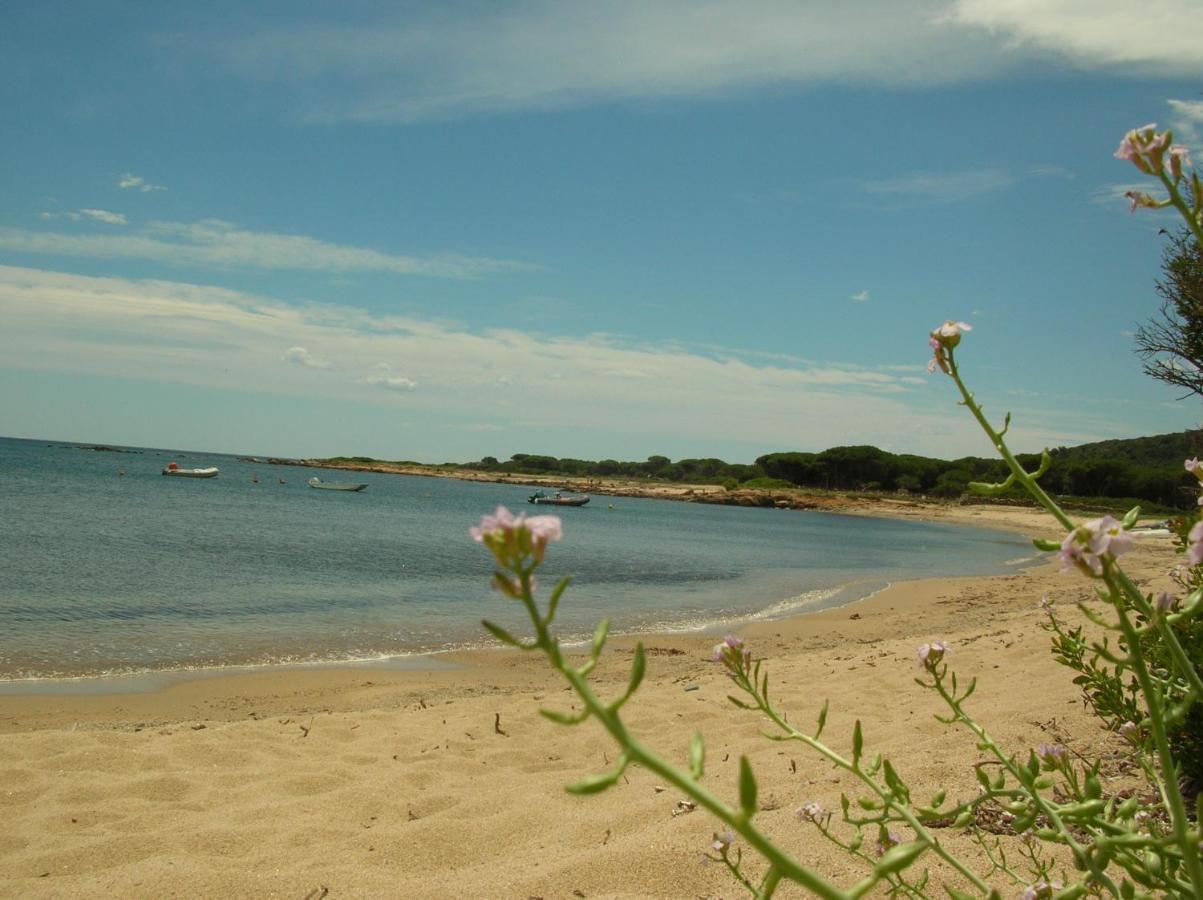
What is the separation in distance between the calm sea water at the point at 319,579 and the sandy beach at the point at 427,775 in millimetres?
2154

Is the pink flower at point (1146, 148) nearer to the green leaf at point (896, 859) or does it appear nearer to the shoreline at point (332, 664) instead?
the green leaf at point (896, 859)

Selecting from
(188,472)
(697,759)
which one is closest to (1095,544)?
(697,759)

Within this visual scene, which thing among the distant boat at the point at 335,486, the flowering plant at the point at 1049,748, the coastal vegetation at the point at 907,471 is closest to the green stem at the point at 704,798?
the flowering plant at the point at 1049,748

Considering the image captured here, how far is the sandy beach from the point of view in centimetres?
367

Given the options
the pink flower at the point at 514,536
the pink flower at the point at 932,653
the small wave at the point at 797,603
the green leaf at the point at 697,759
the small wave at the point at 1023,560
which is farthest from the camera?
the small wave at the point at 1023,560

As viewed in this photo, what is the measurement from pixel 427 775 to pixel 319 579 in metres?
12.5

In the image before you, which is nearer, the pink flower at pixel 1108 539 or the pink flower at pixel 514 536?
the pink flower at pixel 514 536

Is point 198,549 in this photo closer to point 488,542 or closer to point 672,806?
point 672,806

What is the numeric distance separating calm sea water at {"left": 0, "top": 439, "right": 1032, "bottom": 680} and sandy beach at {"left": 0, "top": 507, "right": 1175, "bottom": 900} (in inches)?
84.8

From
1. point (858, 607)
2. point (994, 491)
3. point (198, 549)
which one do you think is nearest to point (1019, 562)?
point (858, 607)

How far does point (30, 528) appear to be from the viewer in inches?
880

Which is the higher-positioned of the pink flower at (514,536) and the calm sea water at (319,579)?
the pink flower at (514,536)

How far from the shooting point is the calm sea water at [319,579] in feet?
34.9

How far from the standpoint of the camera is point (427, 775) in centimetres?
534
